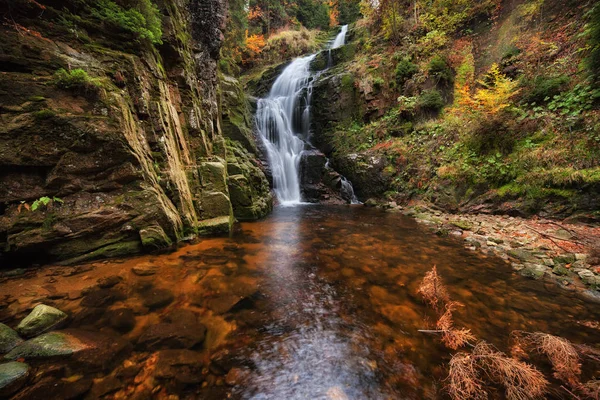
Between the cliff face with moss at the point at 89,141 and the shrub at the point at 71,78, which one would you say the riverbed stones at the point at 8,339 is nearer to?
the cliff face with moss at the point at 89,141

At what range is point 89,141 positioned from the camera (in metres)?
4.20

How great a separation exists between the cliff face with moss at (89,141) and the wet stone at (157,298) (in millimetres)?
1578

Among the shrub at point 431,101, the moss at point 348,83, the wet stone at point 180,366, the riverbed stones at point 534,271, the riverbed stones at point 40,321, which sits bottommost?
the riverbed stones at point 534,271

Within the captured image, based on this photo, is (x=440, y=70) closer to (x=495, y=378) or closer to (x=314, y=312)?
(x=314, y=312)

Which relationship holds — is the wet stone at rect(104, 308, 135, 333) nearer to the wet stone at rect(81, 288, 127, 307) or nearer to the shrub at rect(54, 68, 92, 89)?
the wet stone at rect(81, 288, 127, 307)

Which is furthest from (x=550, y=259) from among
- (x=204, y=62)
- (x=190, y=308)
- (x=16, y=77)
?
(x=204, y=62)

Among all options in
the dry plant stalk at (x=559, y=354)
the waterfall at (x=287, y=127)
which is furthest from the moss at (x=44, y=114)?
the waterfall at (x=287, y=127)

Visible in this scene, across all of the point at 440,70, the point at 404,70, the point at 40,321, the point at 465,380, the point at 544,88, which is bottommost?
the point at 465,380

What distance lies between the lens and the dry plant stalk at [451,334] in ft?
8.33

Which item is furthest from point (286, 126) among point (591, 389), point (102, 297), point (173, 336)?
point (591, 389)

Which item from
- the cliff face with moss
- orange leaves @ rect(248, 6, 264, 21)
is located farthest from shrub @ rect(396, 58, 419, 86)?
orange leaves @ rect(248, 6, 264, 21)

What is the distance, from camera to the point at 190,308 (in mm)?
3162

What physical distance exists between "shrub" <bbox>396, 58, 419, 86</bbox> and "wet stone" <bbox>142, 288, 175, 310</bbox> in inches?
553

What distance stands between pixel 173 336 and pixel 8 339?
1435 millimetres
